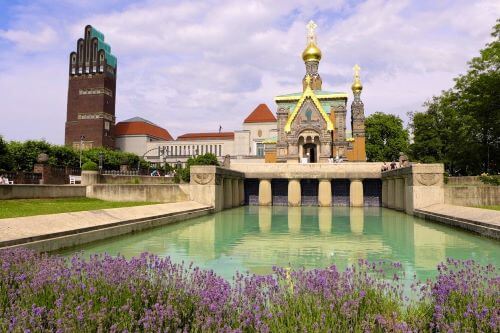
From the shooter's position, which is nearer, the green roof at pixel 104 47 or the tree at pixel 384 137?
the tree at pixel 384 137

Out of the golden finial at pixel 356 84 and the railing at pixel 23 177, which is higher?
the golden finial at pixel 356 84

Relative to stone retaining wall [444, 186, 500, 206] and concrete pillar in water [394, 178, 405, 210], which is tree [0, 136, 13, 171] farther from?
stone retaining wall [444, 186, 500, 206]

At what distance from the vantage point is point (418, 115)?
56969 mm

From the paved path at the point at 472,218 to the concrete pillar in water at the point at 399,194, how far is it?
8188 millimetres

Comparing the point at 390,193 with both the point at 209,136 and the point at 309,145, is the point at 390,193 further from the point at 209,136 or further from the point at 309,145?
the point at 209,136

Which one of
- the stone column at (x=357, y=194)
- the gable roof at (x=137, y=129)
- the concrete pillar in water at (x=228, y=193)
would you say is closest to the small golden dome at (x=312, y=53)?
the stone column at (x=357, y=194)

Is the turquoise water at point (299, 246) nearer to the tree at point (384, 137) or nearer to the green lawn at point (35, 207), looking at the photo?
the green lawn at point (35, 207)

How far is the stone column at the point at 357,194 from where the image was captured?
4191cm

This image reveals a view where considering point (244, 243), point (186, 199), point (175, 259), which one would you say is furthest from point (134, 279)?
point (186, 199)

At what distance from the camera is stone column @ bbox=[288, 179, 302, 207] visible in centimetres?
4291

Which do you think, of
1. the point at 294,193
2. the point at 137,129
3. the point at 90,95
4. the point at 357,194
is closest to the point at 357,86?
the point at 357,194

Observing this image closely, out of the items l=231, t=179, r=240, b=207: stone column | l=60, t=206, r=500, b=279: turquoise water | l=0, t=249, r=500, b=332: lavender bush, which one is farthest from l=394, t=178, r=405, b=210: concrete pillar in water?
l=0, t=249, r=500, b=332: lavender bush

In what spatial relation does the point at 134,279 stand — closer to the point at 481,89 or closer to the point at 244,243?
the point at 244,243

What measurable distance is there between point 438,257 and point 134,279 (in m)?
10.1
